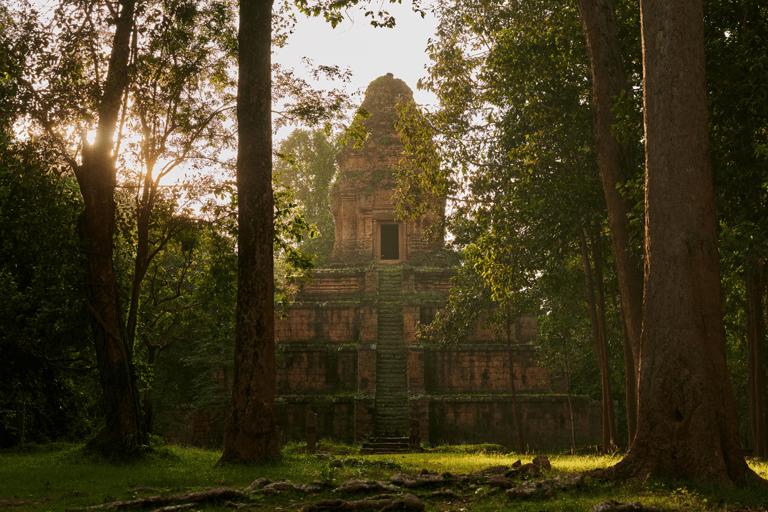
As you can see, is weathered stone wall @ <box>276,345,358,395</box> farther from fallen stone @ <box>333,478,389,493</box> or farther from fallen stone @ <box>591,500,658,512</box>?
fallen stone @ <box>591,500,658,512</box>

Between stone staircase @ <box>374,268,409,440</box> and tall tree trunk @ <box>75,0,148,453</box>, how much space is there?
8713mm

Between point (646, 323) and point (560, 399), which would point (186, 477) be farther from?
point (560, 399)

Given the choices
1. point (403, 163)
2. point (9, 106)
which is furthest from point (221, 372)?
point (9, 106)

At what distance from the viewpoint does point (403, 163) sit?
44.4 feet

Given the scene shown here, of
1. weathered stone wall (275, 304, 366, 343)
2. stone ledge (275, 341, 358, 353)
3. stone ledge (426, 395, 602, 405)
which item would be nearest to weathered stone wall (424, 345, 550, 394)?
stone ledge (426, 395, 602, 405)

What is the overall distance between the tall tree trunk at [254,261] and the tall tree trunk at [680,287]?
4.25 m

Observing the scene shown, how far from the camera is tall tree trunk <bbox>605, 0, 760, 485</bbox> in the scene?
19.0 ft

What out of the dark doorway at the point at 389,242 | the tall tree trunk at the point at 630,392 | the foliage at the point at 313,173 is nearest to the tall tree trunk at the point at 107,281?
the tall tree trunk at the point at 630,392

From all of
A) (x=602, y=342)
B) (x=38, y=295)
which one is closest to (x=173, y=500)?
(x=38, y=295)

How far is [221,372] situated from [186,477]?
453 inches

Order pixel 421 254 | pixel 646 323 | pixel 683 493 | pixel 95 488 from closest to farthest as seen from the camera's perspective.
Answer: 1. pixel 683 493
2. pixel 646 323
3. pixel 95 488
4. pixel 421 254

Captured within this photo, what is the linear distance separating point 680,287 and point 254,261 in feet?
16.6

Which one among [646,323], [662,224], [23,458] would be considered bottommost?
[23,458]

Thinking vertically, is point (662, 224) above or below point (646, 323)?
above
